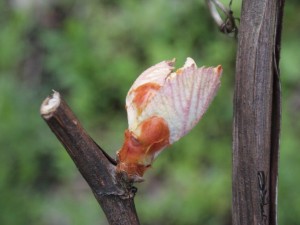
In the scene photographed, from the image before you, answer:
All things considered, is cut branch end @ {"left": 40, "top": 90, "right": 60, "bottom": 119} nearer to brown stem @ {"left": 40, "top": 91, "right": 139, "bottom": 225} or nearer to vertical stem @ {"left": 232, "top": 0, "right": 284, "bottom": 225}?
brown stem @ {"left": 40, "top": 91, "right": 139, "bottom": 225}

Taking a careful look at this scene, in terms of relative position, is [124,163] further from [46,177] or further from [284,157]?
[46,177]

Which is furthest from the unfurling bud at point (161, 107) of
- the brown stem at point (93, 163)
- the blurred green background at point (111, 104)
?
the blurred green background at point (111, 104)

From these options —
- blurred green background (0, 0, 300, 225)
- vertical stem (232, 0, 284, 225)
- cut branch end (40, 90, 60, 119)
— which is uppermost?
cut branch end (40, 90, 60, 119)

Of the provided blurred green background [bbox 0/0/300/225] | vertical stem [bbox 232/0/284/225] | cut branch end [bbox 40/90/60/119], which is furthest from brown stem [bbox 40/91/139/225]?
blurred green background [bbox 0/0/300/225]

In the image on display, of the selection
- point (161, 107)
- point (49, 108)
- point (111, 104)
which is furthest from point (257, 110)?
point (111, 104)

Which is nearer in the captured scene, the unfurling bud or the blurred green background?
the unfurling bud

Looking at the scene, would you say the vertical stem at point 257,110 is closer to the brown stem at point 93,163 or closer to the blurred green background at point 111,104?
the brown stem at point 93,163

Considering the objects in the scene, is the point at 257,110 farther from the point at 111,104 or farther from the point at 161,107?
the point at 111,104
